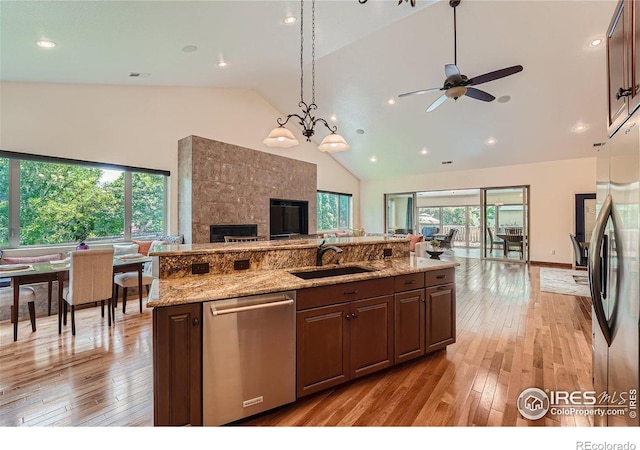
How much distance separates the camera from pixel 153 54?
3.79 m

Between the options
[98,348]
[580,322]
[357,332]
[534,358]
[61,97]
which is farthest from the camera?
[61,97]

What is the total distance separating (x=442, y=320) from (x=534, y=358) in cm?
90

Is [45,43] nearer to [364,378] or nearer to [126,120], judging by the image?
[126,120]

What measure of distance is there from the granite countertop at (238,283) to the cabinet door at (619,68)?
1.53m

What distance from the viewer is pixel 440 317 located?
263 cm

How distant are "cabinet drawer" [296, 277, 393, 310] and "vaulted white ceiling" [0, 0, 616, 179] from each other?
3030 millimetres

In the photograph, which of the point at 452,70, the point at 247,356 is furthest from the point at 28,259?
the point at 452,70

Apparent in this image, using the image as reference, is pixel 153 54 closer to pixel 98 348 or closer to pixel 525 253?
pixel 98 348

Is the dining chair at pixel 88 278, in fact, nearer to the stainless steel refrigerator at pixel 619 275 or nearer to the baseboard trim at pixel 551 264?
the stainless steel refrigerator at pixel 619 275

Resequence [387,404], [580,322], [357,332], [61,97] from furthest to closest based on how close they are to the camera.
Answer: [61,97]
[580,322]
[357,332]
[387,404]

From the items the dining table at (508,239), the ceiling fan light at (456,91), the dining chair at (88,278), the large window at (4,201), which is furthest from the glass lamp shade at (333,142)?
the dining table at (508,239)

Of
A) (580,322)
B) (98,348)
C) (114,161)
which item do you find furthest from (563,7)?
(114,161)

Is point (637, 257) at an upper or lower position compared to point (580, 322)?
upper
